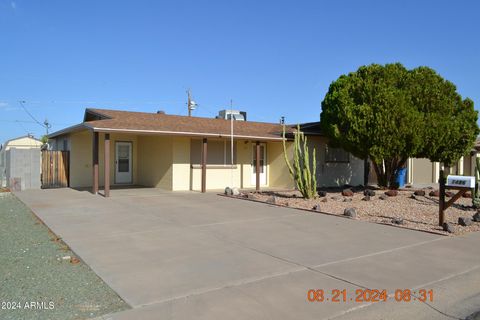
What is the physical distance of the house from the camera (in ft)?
56.2

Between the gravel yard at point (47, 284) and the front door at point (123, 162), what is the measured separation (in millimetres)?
11546

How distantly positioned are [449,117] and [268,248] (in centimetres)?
1178

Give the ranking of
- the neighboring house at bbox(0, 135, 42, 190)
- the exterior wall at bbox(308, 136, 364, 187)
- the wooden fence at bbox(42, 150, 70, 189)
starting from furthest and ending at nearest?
1. the exterior wall at bbox(308, 136, 364, 187)
2. the wooden fence at bbox(42, 150, 70, 189)
3. the neighboring house at bbox(0, 135, 42, 190)

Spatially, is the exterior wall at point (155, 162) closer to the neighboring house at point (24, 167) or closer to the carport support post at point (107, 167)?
the carport support post at point (107, 167)

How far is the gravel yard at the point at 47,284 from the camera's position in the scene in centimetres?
420

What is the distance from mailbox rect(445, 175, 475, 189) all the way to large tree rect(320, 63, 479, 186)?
19.6 ft

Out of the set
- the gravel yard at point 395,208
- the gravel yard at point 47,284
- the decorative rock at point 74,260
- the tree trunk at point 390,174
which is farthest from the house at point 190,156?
the decorative rock at point 74,260

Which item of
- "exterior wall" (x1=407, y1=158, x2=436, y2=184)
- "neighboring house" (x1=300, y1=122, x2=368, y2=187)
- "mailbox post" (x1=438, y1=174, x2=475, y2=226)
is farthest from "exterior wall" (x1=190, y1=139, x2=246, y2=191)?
"exterior wall" (x1=407, y1=158, x2=436, y2=184)

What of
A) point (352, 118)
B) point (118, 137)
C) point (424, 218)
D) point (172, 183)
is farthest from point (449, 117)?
point (118, 137)

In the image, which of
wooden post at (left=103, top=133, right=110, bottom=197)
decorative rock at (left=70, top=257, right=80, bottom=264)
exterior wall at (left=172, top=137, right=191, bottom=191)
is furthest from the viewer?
exterior wall at (left=172, top=137, right=191, bottom=191)

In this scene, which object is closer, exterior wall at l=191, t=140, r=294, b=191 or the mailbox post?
the mailbox post

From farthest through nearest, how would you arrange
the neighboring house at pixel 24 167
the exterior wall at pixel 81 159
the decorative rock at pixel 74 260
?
1. the exterior wall at pixel 81 159
2. the neighboring house at pixel 24 167
3. the decorative rock at pixel 74 260

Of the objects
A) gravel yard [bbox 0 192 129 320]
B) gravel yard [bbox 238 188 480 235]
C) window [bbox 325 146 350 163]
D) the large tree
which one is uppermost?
the large tree

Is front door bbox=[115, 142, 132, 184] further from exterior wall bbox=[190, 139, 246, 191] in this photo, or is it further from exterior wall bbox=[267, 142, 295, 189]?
exterior wall bbox=[267, 142, 295, 189]
